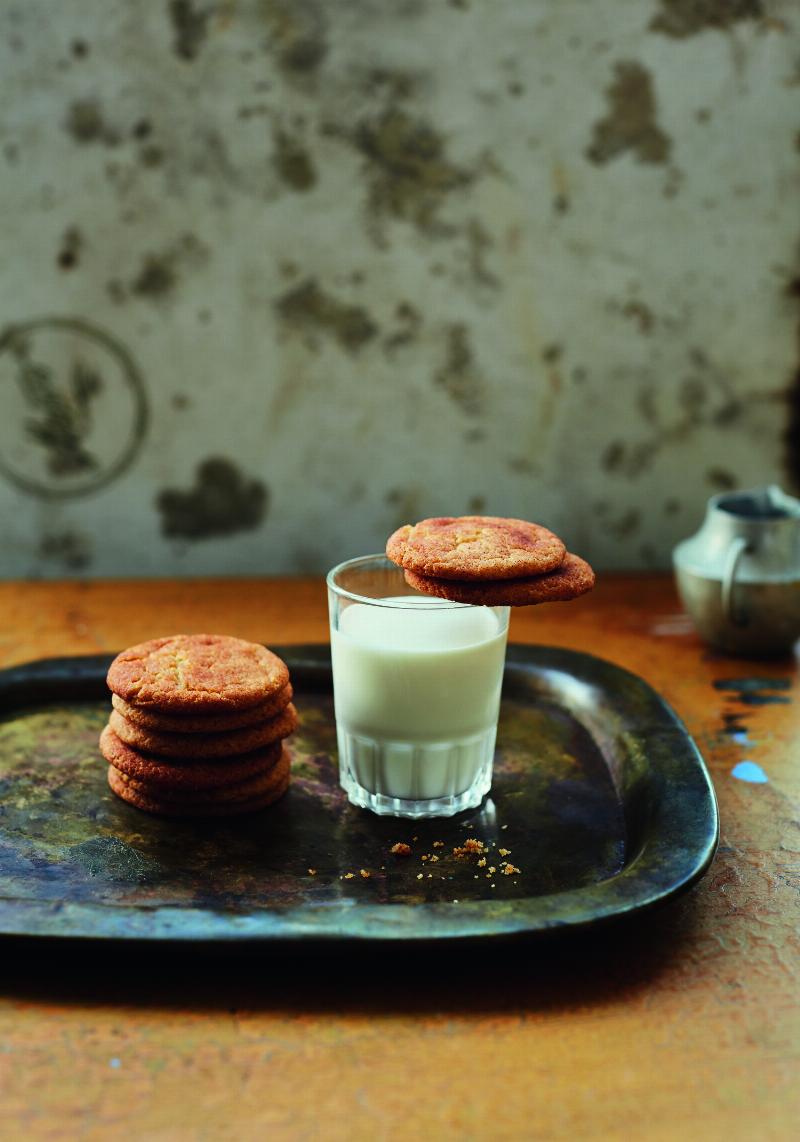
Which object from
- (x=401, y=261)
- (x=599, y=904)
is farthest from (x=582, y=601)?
(x=599, y=904)

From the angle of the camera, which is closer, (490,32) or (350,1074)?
(350,1074)

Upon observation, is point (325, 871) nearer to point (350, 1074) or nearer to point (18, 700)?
point (350, 1074)

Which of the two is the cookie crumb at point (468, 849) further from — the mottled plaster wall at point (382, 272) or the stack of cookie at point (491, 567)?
the mottled plaster wall at point (382, 272)

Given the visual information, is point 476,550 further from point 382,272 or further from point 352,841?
point 382,272

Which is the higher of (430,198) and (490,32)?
(490,32)

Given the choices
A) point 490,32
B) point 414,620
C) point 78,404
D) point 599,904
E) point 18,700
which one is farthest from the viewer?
point 78,404

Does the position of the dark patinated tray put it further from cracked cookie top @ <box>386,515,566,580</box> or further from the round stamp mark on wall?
the round stamp mark on wall

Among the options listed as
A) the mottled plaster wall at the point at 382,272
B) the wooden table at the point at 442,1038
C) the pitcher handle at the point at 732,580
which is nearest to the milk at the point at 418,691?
the wooden table at the point at 442,1038

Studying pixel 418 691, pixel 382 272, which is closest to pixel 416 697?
pixel 418 691

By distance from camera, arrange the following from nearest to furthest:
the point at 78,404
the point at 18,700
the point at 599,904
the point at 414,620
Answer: the point at 599,904
the point at 414,620
the point at 18,700
the point at 78,404
